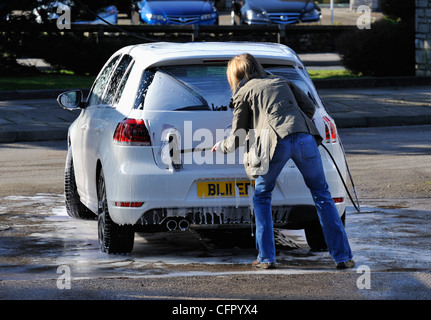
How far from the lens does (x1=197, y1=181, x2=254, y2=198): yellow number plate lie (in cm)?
698

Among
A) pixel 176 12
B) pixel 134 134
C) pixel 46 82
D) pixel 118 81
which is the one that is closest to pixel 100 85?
pixel 118 81

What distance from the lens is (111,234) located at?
289 inches

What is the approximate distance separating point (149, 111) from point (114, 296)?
1.69m

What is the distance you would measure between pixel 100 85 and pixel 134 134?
67.4 inches

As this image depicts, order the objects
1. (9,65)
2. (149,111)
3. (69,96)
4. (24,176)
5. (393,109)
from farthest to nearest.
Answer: (9,65)
(393,109)
(24,176)
(69,96)
(149,111)

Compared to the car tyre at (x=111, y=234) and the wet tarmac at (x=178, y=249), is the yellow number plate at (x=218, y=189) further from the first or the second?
the car tyre at (x=111, y=234)

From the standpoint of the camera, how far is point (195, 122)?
22.9 ft

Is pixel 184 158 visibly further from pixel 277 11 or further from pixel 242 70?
pixel 277 11

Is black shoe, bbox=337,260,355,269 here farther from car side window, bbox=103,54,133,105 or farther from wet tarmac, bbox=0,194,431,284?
car side window, bbox=103,54,133,105

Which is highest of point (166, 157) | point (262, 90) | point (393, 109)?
Result: point (262, 90)

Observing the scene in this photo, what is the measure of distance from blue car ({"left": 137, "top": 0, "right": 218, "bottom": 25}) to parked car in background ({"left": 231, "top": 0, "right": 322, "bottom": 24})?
4.67 feet

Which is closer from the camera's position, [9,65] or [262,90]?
[262,90]

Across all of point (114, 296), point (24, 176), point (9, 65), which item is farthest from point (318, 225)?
point (9, 65)
